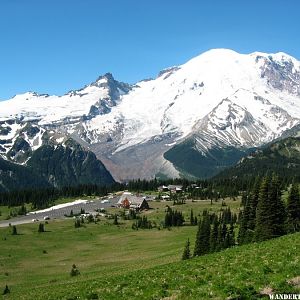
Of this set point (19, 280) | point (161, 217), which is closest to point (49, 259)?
point (19, 280)

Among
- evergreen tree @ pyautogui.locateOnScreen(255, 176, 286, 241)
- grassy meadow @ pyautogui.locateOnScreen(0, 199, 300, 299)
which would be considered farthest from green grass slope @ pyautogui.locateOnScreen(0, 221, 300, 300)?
evergreen tree @ pyautogui.locateOnScreen(255, 176, 286, 241)

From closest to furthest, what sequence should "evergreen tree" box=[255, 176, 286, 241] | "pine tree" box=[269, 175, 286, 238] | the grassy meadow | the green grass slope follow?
the green grass slope
the grassy meadow
"evergreen tree" box=[255, 176, 286, 241]
"pine tree" box=[269, 175, 286, 238]

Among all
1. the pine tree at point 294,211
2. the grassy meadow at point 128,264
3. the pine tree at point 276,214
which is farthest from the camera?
the pine tree at point 294,211

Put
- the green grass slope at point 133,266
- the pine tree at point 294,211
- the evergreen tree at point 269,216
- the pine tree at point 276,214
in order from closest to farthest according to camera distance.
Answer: the green grass slope at point 133,266, the evergreen tree at point 269,216, the pine tree at point 276,214, the pine tree at point 294,211

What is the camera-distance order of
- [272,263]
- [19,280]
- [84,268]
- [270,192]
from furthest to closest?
[84,268] < [19,280] < [270,192] < [272,263]

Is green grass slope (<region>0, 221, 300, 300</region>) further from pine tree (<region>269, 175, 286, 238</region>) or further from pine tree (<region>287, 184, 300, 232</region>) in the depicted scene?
pine tree (<region>287, 184, 300, 232</region>)

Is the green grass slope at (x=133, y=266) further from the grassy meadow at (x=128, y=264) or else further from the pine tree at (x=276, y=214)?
the pine tree at (x=276, y=214)

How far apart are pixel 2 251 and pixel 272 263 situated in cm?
10714

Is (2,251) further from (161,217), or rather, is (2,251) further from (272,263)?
(272,263)

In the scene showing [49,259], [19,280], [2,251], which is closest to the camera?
[19,280]

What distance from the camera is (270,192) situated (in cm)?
8144

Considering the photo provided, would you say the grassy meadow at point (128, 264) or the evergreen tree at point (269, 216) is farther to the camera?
the evergreen tree at point (269, 216)

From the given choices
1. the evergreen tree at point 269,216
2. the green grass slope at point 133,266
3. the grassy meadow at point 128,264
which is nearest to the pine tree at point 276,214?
the evergreen tree at point 269,216

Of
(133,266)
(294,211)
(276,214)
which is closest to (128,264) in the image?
(133,266)
